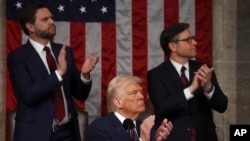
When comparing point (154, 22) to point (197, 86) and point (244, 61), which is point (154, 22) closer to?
point (244, 61)

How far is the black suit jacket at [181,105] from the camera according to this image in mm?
4133

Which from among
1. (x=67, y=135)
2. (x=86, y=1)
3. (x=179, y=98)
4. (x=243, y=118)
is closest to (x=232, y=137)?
(x=179, y=98)

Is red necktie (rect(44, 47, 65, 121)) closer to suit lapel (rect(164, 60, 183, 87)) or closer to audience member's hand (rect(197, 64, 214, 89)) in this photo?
suit lapel (rect(164, 60, 183, 87))

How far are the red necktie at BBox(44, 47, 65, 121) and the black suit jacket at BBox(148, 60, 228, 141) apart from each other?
0.68 meters

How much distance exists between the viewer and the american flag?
232 inches

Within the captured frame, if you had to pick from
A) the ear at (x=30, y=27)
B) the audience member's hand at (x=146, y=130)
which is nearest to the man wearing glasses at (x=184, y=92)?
the ear at (x=30, y=27)

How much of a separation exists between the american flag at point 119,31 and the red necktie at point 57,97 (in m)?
1.81

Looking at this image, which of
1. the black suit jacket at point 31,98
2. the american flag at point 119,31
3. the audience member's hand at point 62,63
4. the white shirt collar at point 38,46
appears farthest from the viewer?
the american flag at point 119,31

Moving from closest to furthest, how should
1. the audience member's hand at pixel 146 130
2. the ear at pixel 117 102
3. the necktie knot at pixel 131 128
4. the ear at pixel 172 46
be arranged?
1. the audience member's hand at pixel 146 130
2. the necktie knot at pixel 131 128
3. the ear at pixel 117 102
4. the ear at pixel 172 46

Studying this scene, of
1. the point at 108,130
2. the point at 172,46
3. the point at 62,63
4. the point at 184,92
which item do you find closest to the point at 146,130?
the point at 108,130

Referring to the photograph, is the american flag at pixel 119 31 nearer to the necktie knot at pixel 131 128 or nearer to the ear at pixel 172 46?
the ear at pixel 172 46

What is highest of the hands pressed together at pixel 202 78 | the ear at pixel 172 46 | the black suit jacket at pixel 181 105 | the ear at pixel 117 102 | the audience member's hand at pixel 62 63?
the ear at pixel 172 46

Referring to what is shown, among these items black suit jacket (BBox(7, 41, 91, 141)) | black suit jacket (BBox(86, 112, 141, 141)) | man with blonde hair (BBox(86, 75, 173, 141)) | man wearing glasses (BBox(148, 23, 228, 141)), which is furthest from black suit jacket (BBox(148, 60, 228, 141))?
black suit jacket (BBox(86, 112, 141, 141))

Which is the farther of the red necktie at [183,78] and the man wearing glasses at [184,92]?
the red necktie at [183,78]
